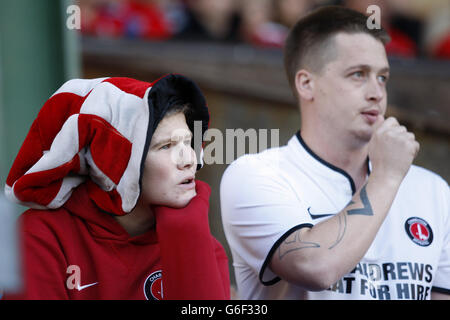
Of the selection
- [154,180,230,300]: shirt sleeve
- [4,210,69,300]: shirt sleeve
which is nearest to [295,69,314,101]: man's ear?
[154,180,230,300]: shirt sleeve

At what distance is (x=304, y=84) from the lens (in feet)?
7.46

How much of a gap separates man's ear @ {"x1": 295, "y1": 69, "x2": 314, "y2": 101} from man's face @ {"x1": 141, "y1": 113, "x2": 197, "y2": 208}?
0.91m

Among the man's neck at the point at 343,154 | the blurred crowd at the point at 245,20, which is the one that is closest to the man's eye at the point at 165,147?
the man's neck at the point at 343,154

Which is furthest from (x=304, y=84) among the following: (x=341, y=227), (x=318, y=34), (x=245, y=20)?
(x=245, y=20)

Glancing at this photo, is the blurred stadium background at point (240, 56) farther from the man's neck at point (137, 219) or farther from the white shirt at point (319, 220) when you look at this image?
the man's neck at point (137, 219)

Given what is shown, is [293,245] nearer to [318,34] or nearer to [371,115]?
[371,115]

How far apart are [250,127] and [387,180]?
2.25 meters

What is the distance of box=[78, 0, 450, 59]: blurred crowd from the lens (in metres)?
4.10

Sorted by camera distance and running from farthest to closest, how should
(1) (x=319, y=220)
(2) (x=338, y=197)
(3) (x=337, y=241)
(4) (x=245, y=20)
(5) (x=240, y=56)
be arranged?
(4) (x=245, y=20), (5) (x=240, y=56), (2) (x=338, y=197), (1) (x=319, y=220), (3) (x=337, y=241)

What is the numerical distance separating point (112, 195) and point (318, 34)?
4.00ft
